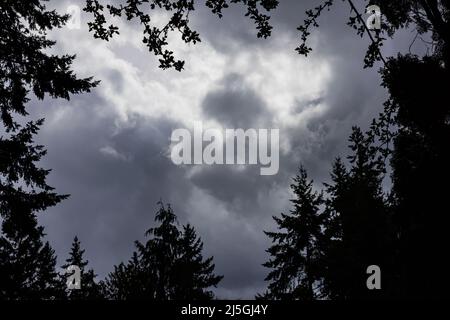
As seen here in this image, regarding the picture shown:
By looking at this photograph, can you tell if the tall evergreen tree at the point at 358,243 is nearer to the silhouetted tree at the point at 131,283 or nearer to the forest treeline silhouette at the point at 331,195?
the forest treeline silhouette at the point at 331,195

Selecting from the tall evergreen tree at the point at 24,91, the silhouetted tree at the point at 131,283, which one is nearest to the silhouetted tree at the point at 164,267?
the silhouetted tree at the point at 131,283

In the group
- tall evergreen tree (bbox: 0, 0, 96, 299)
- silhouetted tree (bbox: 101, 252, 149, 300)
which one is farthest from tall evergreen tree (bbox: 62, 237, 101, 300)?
tall evergreen tree (bbox: 0, 0, 96, 299)

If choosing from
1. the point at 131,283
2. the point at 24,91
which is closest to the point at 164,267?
the point at 131,283

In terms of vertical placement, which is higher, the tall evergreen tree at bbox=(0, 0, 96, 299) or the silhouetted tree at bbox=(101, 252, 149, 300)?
the tall evergreen tree at bbox=(0, 0, 96, 299)

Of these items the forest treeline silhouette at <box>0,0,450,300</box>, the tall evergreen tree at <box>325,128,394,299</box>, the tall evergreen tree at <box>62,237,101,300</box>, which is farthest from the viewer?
the tall evergreen tree at <box>62,237,101,300</box>

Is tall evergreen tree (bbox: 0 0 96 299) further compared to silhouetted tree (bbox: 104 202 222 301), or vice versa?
silhouetted tree (bbox: 104 202 222 301)

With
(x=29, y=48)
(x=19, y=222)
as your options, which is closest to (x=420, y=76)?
(x=29, y=48)

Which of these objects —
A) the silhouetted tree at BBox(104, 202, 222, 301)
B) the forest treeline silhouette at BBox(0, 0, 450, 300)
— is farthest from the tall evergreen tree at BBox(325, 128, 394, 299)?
the silhouetted tree at BBox(104, 202, 222, 301)

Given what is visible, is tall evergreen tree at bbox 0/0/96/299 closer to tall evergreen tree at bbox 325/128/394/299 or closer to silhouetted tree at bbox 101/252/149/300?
silhouetted tree at bbox 101/252/149/300

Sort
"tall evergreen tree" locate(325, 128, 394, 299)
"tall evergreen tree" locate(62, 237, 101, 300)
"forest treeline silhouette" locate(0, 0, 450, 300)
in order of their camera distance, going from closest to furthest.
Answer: "forest treeline silhouette" locate(0, 0, 450, 300)
"tall evergreen tree" locate(325, 128, 394, 299)
"tall evergreen tree" locate(62, 237, 101, 300)

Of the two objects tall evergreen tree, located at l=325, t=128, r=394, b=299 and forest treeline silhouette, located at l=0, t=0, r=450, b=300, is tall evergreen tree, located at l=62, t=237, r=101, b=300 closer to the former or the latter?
forest treeline silhouette, located at l=0, t=0, r=450, b=300

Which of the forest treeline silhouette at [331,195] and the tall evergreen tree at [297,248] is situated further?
the tall evergreen tree at [297,248]

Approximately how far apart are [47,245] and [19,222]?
826 inches
